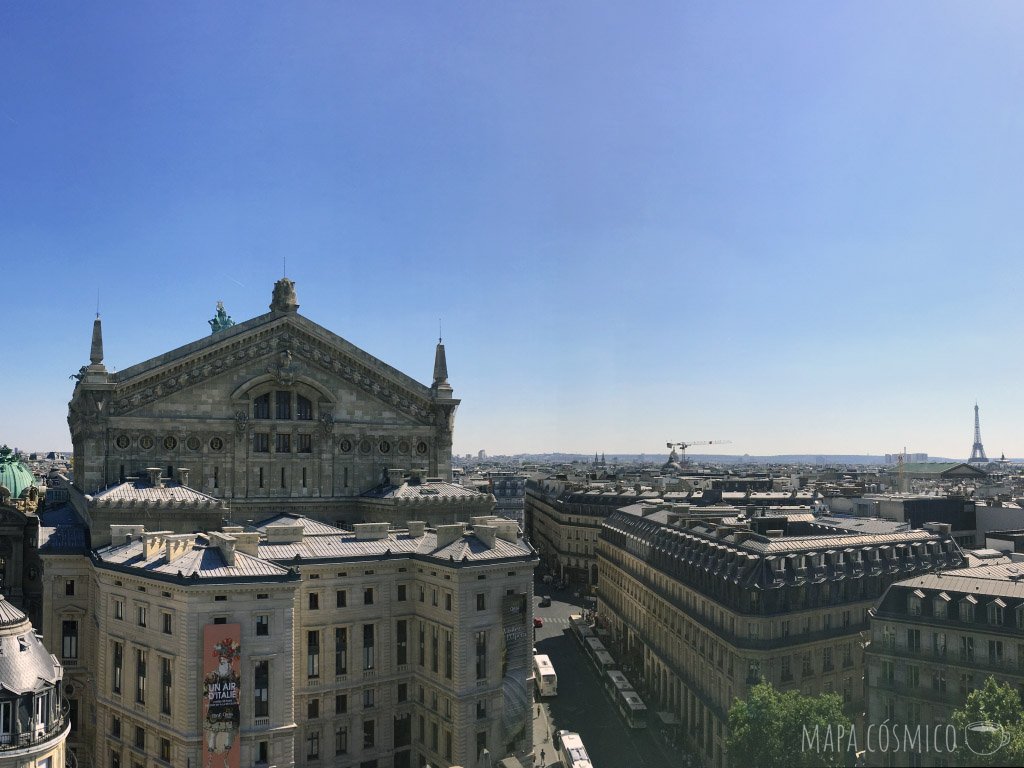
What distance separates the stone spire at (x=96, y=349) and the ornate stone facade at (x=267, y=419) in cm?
11

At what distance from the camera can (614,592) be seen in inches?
4451

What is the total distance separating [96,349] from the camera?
76500 mm

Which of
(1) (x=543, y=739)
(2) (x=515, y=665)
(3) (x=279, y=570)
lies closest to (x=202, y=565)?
(3) (x=279, y=570)

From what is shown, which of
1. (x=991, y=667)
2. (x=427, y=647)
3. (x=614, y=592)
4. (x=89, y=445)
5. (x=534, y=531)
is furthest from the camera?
(x=534, y=531)

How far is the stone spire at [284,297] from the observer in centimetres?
8269

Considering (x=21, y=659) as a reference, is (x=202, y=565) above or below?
above

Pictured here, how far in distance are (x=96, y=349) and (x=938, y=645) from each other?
229 feet

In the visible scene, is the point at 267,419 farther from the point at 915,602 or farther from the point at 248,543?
the point at 915,602

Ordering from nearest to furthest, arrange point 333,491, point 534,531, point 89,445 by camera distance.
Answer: point 89,445, point 333,491, point 534,531

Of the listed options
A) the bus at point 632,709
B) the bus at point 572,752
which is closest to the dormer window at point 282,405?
the bus at point 572,752

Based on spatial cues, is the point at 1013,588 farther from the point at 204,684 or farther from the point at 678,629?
the point at 204,684

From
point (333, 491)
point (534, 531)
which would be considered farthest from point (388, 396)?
point (534, 531)

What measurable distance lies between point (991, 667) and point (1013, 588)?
5.84 meters

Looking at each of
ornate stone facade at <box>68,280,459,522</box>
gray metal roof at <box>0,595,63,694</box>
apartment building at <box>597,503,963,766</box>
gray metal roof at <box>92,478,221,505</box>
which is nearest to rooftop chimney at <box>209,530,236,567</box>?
gray metal roof at <box>0,595,63,694</box>
